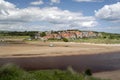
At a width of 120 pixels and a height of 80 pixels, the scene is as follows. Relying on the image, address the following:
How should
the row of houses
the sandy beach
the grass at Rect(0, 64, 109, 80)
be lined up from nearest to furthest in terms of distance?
the grass at Rect(0, 64, 109, 80), the sandy beach, the row of houses

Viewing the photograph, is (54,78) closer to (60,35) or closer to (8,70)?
(8,70)

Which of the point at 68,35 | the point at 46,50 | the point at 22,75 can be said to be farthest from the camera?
the point at 68,35

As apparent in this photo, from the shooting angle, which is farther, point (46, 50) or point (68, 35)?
point (68, 35)

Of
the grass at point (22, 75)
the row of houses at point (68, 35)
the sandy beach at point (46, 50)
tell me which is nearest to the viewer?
the grass at point (22, 75)

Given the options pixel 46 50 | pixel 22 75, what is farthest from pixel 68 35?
pixel 22 75

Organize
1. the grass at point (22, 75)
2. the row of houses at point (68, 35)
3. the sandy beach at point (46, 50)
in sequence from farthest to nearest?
1. the row of houses at point (68, 35)
2. the sandy beach at point (46, 50)
3. the grass at point (22, 75)

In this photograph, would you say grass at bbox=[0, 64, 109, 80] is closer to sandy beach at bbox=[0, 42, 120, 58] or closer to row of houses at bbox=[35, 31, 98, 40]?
sandy beach at bbox=[0, 42, 120, 58]

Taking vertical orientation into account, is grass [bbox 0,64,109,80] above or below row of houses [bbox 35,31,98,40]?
above

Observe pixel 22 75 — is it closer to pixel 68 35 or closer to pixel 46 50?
pixel 46 50

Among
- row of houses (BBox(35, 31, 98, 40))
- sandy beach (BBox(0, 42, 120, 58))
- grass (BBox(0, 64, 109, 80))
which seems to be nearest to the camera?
grass (BBox(0, 64, 109, 80))

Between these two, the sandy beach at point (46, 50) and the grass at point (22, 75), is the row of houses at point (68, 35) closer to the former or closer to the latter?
the sandy beach at point (46, 50)

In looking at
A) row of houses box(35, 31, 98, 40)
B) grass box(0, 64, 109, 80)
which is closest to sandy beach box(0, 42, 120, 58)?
grass box(0, 64, 109, 80)

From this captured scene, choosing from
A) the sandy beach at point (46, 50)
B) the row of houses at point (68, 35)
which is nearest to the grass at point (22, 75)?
the sandy beach at point (46, 50)

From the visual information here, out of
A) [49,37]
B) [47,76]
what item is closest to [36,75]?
Answer: [47,76]
